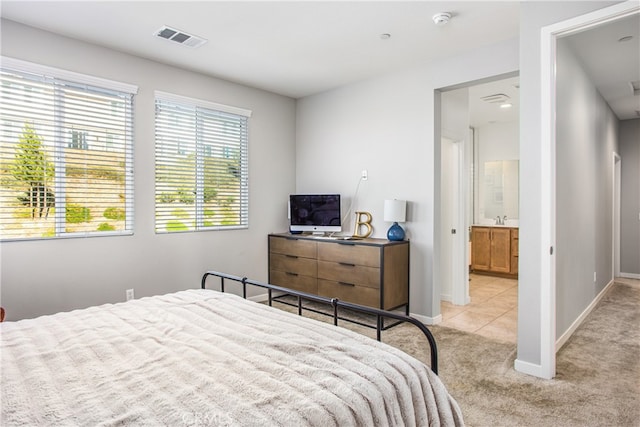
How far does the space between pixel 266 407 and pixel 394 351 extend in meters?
0.63

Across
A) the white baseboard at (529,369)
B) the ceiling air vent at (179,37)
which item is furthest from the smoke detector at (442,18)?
the white baseboard at (529,369)

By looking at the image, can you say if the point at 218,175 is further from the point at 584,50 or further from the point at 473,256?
the point at 473,256

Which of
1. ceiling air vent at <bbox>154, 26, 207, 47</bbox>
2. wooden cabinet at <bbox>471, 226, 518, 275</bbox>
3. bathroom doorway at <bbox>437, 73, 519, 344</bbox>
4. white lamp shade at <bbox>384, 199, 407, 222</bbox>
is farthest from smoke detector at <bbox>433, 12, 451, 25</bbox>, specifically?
wooden cabinet at <bbox>471, 226, 518, 275</bbox>

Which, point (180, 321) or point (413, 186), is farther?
point (413, 186)

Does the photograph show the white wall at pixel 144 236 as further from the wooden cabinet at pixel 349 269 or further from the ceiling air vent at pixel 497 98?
the ceiling air vent at pixel 497 98

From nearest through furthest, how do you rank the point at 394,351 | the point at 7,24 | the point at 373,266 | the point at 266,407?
the point at 266,407, the point at 394,351, the point at 7,24, the point at 373,266

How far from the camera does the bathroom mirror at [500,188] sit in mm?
6598

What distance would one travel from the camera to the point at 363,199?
4.41 meters

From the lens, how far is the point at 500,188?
6.75 metres

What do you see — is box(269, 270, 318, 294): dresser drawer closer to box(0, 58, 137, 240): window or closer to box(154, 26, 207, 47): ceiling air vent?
box(0, 58, 137, 240): window

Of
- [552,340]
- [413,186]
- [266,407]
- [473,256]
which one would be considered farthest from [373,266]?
[473,256]

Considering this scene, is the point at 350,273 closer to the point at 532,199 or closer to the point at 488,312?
the point at 488,312

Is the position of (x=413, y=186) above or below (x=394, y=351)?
above

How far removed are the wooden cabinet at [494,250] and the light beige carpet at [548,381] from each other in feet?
7.74
